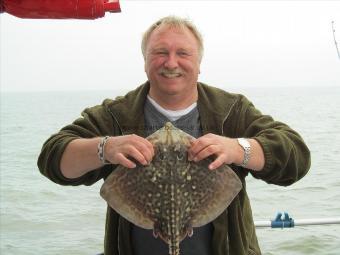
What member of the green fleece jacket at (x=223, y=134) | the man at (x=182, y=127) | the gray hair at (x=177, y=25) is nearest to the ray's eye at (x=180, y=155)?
the man at (x=182, y=127)

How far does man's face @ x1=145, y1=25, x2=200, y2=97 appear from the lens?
9.33 ft

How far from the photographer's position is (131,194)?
97.8 inches

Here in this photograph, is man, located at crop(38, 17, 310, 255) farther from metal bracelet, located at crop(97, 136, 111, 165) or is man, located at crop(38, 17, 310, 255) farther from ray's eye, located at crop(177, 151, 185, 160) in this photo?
ray's eye, located at crop(177, 151, 185, 160)

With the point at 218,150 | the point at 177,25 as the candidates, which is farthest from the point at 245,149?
the point at 177,25

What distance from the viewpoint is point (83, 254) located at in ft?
30.2

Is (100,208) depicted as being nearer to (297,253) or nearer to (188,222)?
(297,253)

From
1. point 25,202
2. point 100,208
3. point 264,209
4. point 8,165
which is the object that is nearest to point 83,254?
point 100,208

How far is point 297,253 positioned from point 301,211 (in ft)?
7.81

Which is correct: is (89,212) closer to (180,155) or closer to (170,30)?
(170,30)

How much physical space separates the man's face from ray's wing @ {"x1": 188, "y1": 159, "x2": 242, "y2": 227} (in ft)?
2.08

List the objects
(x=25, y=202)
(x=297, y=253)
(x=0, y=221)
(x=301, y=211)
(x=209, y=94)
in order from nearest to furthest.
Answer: (x=209, y=94) → (x=297, y=253) → (x=301, y=211) → (x=0, y=221) → (x=25, y=202)

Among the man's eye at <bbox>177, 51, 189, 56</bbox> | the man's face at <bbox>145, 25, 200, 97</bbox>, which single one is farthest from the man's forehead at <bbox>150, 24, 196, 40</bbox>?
the man's eye at <bbox>177, 51, 189, 56</bbox>

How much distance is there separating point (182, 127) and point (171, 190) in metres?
0.69

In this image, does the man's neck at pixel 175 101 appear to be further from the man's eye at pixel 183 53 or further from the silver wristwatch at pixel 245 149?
the silver wristwatch at pixel 245 149
